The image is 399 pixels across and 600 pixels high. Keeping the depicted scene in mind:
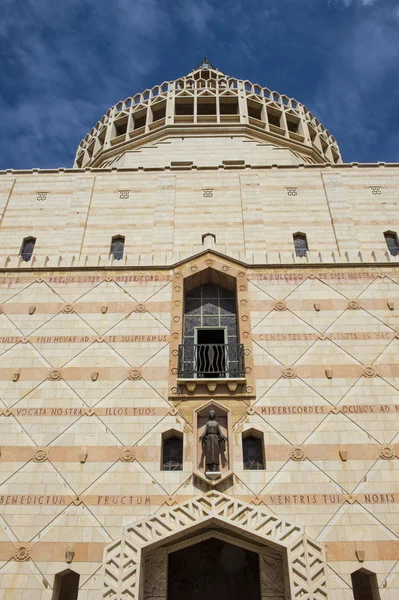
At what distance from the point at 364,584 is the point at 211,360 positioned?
592 cm

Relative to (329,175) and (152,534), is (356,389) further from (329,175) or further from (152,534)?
(329,175)

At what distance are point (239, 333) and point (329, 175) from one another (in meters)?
8.94

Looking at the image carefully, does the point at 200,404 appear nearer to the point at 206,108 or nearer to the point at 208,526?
the point at 208,526

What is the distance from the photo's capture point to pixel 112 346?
44.2ft

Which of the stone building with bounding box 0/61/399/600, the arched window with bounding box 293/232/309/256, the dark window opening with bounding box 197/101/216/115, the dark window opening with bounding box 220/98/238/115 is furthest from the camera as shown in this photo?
the dark window opening with bounding box 197/101/216/115

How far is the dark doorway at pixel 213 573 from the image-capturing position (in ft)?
37.5

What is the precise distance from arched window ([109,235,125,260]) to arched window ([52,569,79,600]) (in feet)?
32.4

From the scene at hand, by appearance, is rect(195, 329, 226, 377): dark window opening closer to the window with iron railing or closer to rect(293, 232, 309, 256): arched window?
the window with iron railing

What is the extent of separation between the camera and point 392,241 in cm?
1797

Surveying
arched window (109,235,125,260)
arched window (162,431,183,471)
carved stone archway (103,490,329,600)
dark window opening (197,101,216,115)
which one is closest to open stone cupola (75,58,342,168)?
dark window opening (197,101,216,115)

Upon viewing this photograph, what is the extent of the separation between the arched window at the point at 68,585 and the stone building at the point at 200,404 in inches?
1.2

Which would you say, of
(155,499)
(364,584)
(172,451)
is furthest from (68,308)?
(364,584)

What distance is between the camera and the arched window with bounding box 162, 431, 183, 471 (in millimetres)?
11992

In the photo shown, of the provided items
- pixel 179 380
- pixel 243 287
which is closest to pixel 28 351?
pixel 179 380
